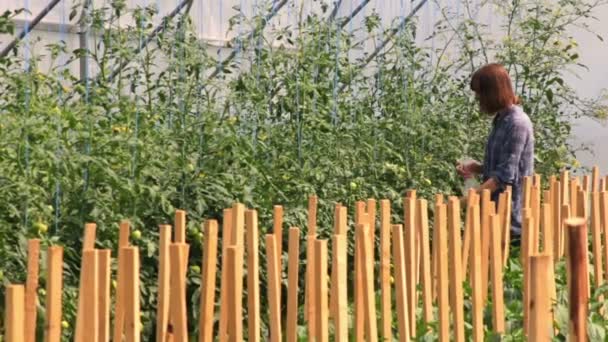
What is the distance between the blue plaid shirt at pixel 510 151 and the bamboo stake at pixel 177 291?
209cm

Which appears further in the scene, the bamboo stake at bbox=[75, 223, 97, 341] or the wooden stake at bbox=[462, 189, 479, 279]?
the wooden stake at bbox=[462, 189, 479, 279]

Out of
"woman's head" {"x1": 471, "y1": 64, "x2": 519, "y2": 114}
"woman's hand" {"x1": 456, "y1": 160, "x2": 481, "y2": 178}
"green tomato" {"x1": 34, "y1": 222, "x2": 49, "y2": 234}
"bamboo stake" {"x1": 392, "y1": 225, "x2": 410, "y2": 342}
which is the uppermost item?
"woman's head" {"x1": 471, "y1": 64, "x2": 519, "y2": 114}

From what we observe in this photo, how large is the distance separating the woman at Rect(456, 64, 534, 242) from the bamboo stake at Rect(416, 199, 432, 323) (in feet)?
3.43

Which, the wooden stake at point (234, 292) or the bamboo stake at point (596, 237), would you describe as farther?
the bamboo stake at point (596, 237)

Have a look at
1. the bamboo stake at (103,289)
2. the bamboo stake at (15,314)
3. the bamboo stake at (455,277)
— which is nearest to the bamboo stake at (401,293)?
the bamboo stake at (455,277)

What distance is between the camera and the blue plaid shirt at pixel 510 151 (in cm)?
424

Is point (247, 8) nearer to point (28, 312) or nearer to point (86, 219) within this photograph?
point (86, 219)

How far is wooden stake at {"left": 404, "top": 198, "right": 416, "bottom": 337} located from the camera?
3.03m

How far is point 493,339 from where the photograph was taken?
2920mm

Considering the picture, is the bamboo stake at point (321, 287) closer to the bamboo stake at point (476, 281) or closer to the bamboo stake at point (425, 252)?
the bamboo stake at point (476, 281)

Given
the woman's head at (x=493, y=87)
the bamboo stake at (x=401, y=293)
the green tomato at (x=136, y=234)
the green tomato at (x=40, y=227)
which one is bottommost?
the bamboo stake at (x=401, y=293)

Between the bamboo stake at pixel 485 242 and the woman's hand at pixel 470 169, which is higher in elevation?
the woman's hand at pixel 470 169

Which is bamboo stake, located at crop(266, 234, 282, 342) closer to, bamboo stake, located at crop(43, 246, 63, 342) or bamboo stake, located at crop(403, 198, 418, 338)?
bamboo stake, located at crop(43, 246, 63, 342)

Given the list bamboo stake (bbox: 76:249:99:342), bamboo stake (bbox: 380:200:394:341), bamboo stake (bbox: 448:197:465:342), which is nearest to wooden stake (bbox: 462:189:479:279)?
bamboo stake (bbox: 448:197:465:342)
